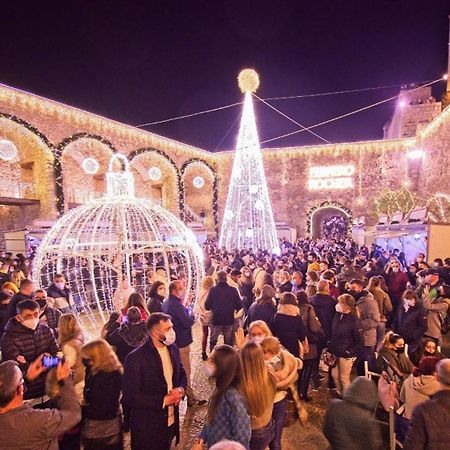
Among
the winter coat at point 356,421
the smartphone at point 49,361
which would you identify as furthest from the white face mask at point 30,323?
the winter coat at point 356,421

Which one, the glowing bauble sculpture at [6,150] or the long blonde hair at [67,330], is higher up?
the glowing bauble sculpture at [6,150]

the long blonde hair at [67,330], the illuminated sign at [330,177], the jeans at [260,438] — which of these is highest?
the illuminated sign at [330,177]

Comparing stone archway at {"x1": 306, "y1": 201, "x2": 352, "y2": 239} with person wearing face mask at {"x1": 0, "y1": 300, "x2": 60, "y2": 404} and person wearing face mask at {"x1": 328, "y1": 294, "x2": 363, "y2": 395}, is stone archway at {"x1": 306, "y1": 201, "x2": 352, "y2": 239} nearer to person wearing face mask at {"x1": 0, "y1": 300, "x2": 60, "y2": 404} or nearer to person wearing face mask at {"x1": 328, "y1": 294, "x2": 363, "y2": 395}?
person wearing face mask at {"x1": 328, "y1": 294, "x2": 363, "y2": 395}

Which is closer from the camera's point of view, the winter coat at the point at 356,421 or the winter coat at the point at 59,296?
the winter coat at the point at 356,421

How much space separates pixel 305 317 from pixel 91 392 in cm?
275

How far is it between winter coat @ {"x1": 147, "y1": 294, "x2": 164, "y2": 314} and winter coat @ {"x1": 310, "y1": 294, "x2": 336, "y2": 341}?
209 cm

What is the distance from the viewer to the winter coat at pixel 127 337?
3.62 m

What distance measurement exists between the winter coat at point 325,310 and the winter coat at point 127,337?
2409mm

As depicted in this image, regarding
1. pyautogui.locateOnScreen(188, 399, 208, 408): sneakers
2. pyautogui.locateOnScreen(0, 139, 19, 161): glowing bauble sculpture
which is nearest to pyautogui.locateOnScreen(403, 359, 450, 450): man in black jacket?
pyautogui.locateOnScreen(188, 399, 208, 408): sneakers

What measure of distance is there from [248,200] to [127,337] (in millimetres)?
12238

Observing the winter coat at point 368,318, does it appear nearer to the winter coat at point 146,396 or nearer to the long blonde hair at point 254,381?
the long blonde hair at point 254,381

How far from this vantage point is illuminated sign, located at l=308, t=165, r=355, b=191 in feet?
79.6

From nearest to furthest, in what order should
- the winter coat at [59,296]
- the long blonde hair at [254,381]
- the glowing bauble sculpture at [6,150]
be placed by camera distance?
the long blonde hair at [254,381] → the winter coat at [59,296] → the glowing bauble sculpture at [6,150]

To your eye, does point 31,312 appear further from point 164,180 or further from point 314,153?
point 314,153
